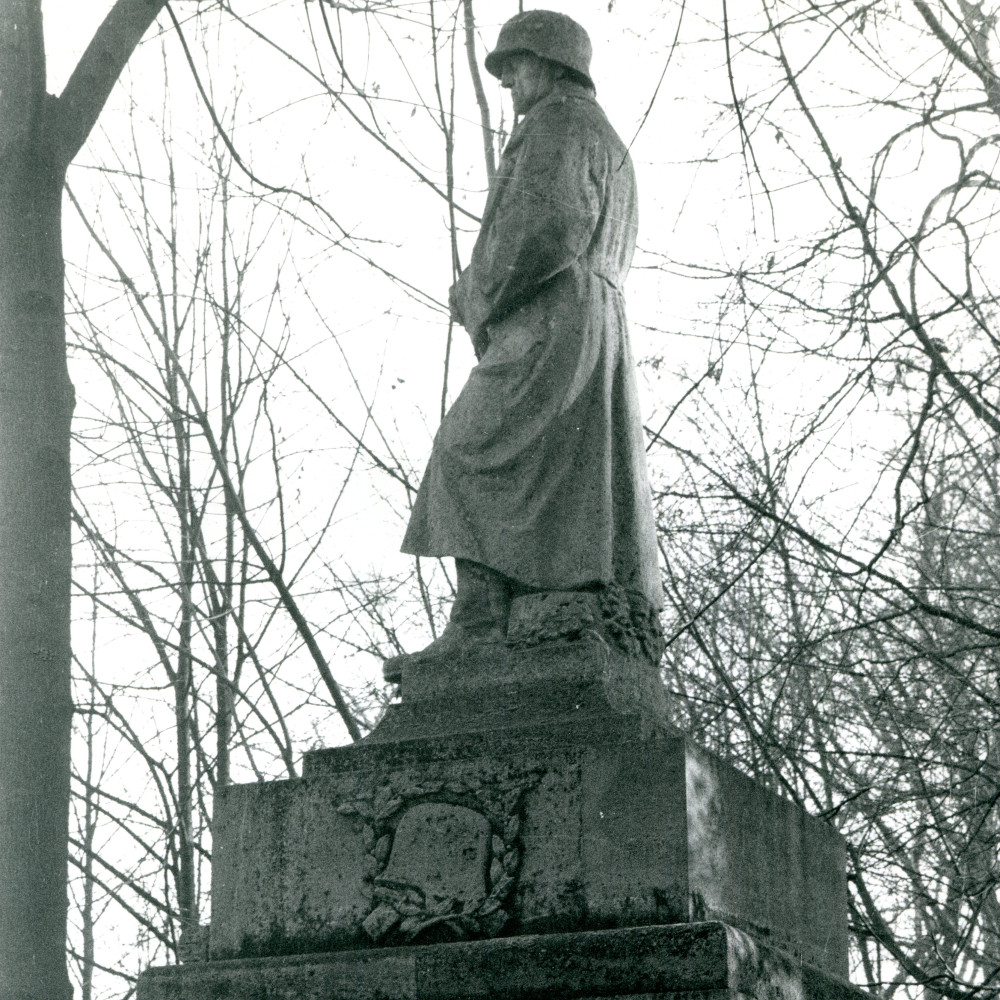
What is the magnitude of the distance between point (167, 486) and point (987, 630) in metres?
4.50

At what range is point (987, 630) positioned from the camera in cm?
766

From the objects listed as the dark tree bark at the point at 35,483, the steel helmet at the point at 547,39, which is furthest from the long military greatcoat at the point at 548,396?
the dark tree bark at the point at 35,483

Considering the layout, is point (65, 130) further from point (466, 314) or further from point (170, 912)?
point (170, 912)

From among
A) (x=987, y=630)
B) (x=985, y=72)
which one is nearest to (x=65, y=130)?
Answer: (x=985, y=72)

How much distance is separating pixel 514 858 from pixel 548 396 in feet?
4.20

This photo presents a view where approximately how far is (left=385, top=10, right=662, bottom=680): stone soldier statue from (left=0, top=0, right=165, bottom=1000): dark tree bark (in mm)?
1901

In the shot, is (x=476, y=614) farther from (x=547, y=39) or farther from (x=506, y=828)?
(x=547, y=39)

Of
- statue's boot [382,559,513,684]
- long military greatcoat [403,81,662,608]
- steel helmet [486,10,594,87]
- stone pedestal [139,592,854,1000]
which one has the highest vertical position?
steel helmet [486,10,594,87]

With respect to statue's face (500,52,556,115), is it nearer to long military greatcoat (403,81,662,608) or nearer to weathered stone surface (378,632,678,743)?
long military greatcoat (403,81,662,608)

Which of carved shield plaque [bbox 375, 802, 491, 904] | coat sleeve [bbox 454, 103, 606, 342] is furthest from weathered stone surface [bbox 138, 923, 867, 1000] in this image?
coat sleeve [bbox 454, 103, 606, 342]

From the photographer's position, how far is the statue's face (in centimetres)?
538

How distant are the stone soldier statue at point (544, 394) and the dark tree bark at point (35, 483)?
1901mm

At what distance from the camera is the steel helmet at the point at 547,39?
17.5 ft

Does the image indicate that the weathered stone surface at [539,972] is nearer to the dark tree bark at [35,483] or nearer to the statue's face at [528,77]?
the dark tree bark at [35,483]
